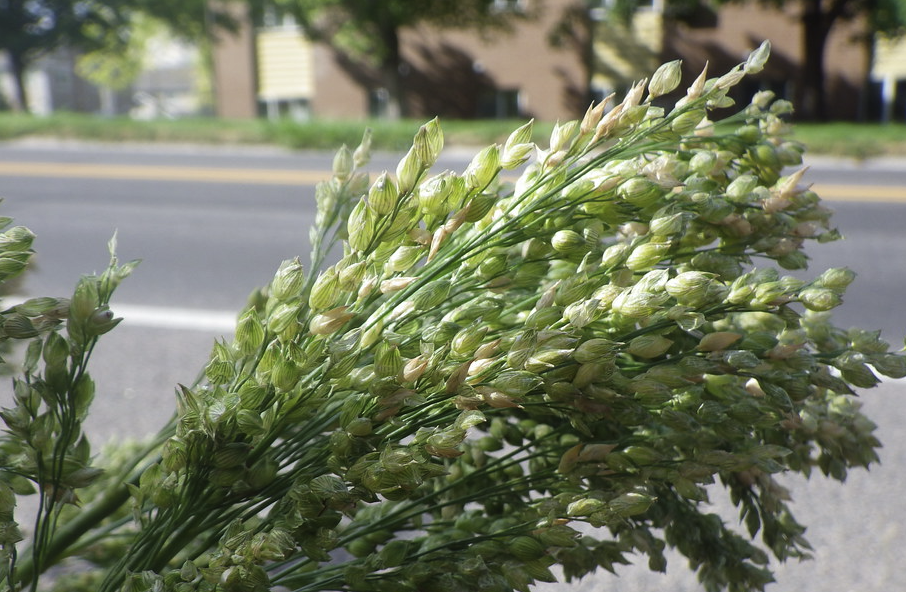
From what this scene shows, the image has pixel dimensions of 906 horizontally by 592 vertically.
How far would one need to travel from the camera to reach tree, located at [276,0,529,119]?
18922 mm

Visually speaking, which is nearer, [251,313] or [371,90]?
[251,313]

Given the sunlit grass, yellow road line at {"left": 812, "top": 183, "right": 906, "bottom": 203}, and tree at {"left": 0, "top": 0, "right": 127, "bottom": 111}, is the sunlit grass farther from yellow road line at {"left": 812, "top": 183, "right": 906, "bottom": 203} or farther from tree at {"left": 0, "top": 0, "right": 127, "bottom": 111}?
tree at {"left": 0, "top": 0, "right": 127, "bottom": 111}

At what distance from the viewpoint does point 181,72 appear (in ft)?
217

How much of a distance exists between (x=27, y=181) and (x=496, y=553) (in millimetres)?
11980

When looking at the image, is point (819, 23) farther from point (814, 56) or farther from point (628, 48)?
point (628, 48)

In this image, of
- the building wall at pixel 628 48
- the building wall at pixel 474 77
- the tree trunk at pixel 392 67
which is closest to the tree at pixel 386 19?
the tree trunk at pixel 392 67

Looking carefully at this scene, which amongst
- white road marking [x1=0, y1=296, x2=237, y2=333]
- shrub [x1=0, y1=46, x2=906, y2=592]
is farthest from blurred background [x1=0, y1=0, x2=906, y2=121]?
shrub [x1=0, y1=46, x2=906, y2=592]

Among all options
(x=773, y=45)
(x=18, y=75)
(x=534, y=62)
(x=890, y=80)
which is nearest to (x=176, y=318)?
(x=534, y=62)

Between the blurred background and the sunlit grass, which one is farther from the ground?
the blurred background

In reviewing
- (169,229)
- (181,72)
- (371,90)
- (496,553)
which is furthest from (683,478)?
(181,72)

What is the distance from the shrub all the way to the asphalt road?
3.10ft

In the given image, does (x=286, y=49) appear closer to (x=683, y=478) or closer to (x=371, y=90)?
(x=371, y=90)

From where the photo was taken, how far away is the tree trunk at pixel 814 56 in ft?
64.5

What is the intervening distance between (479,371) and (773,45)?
77.3 feet
